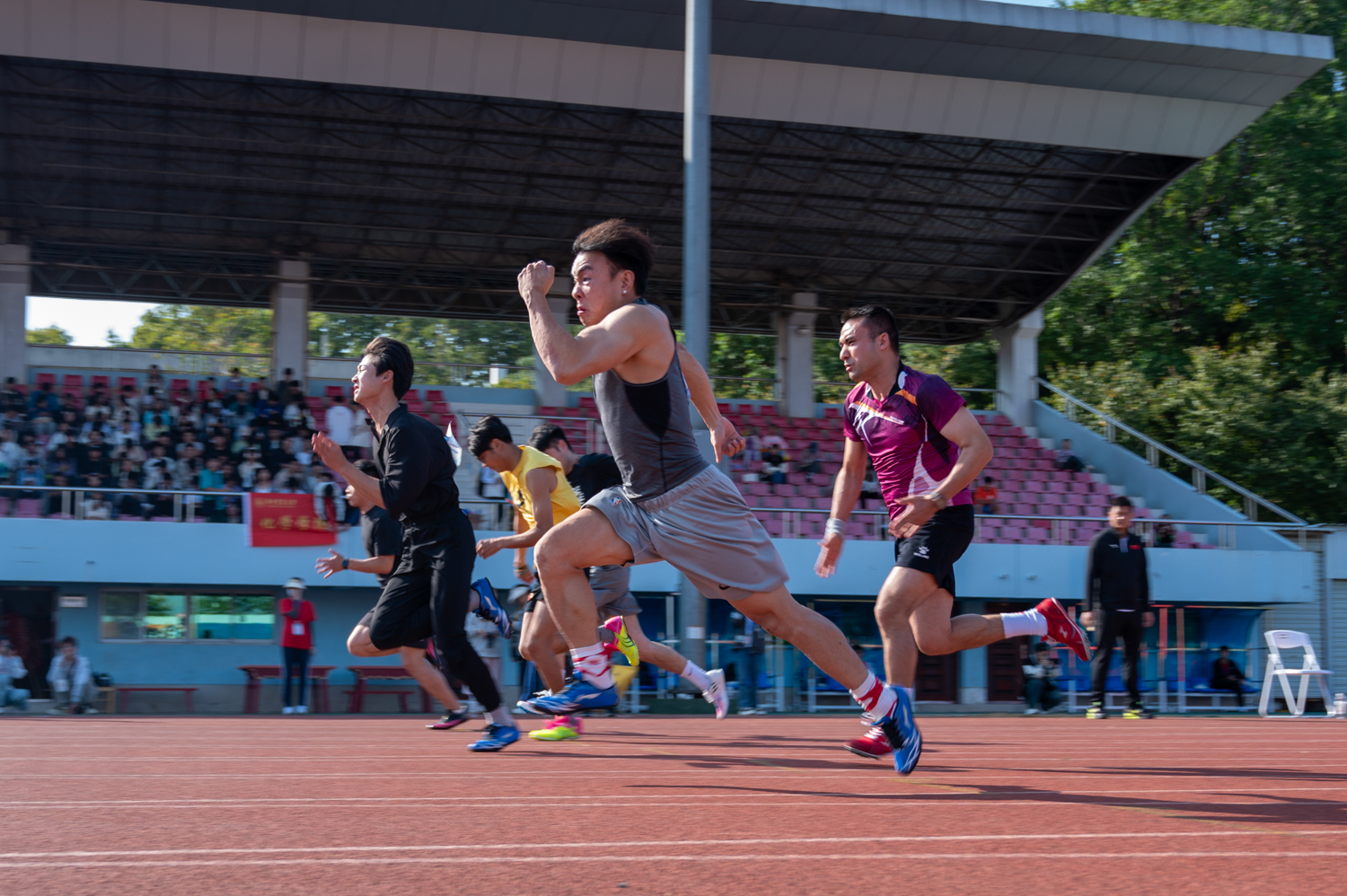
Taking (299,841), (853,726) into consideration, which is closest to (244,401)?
(853,726)

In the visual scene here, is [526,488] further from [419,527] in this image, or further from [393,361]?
[393,361]

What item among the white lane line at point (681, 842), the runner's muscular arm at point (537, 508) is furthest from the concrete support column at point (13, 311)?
the white lane line at point (681, 842)

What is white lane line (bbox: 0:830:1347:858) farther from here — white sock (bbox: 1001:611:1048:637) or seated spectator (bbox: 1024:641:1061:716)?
seated spectator (bbox: 1024:641:1061:716)

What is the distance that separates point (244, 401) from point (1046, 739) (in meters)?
20.3

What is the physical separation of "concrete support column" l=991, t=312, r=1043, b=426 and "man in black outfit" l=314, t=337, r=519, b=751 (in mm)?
26496

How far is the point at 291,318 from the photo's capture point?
27703mm

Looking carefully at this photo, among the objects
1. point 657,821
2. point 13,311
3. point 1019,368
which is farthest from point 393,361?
point 1019,368

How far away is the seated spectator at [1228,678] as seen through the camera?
70.1 ft

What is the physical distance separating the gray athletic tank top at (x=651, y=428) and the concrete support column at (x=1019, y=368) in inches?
1086

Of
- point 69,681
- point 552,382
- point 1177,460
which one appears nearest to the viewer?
point 69,681

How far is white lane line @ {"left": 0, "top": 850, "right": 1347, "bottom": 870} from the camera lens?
2.75 meters

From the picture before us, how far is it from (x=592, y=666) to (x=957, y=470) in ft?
5.65

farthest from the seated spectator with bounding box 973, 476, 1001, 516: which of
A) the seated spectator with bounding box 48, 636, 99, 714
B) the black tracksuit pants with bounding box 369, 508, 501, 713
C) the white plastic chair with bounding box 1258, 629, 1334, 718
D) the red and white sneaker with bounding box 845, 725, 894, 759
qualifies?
the red and white sneaker with bounding box 845, 725, 894, 759

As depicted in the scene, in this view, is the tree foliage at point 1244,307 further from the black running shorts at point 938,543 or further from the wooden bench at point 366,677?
the black running shorts at point 938,543
